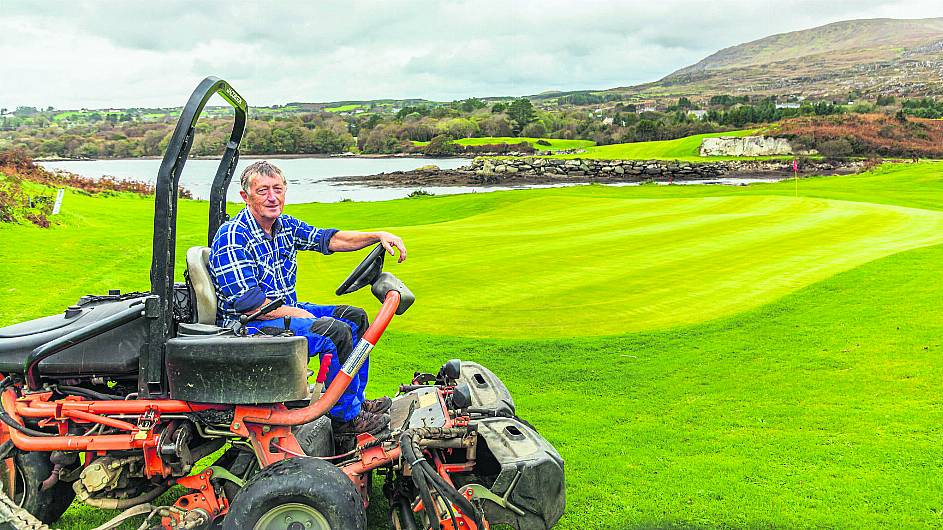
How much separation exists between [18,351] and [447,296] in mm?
7573

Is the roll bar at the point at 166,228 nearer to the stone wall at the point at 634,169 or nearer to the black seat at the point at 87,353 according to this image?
the black seat at the point at 87,353

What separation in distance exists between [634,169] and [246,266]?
57223mm

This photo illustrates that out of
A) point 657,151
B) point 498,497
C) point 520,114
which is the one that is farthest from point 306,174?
point 498,497

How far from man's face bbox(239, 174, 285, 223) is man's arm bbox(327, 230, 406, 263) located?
465 mm

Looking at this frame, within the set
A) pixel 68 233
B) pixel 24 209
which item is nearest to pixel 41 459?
pixel 68 233

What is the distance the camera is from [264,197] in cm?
429

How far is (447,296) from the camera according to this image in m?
11.2

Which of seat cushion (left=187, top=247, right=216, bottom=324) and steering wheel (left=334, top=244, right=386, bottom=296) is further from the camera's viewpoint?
steering wheel (left=334, top=244, right=386, bottom=296)

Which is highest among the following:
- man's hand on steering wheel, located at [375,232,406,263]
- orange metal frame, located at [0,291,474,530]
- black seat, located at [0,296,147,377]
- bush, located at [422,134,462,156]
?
bush, located at [422,134,462,156]

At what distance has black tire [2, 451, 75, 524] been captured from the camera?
13.4ft

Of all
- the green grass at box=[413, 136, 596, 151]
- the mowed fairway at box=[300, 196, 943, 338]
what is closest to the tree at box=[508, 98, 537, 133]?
the green grass at box=[413, 136, 596, 151]

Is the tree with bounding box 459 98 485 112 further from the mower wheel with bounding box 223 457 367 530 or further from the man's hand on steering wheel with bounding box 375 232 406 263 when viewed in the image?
the mower wheel with bounding box 223 457 367 530

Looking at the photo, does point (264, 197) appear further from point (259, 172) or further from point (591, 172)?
point (591, 172)

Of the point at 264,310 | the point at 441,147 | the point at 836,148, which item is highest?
the point at 441,147
